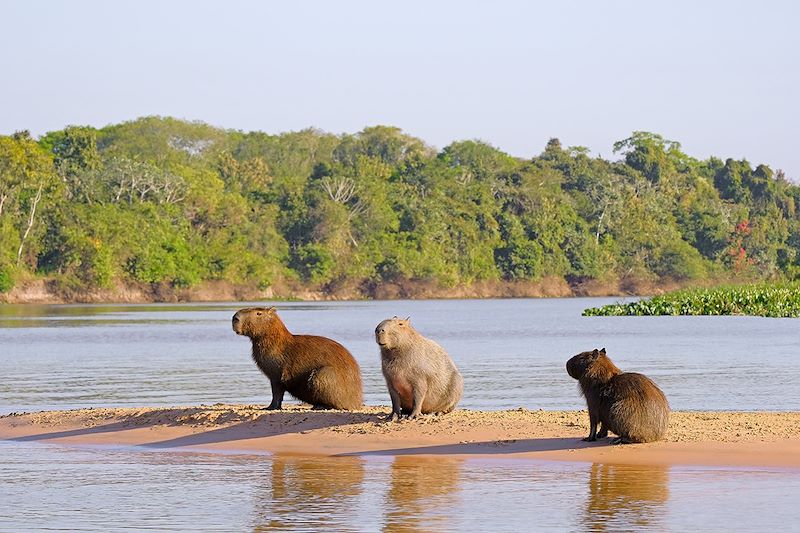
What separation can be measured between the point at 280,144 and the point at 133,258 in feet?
99.4

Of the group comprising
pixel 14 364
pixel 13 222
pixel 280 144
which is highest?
pixel 280 144

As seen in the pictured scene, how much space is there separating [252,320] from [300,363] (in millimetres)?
643

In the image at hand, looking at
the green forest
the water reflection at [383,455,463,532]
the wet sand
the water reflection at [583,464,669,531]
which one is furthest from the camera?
the green forest

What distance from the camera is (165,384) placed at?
22.7 m

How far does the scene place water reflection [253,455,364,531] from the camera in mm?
9438

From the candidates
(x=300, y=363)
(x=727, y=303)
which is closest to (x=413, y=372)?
(x=300, y=363)

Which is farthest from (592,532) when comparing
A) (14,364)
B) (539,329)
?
(539,329)

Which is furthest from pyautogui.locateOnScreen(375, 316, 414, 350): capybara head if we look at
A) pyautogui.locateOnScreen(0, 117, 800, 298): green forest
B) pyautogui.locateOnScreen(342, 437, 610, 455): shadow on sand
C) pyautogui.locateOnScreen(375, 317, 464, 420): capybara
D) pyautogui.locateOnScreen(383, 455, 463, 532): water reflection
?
pyautogui.locateOnScreen(0, 117, 800, 298): green forest

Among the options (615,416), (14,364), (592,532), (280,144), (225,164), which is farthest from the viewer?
(280,144)

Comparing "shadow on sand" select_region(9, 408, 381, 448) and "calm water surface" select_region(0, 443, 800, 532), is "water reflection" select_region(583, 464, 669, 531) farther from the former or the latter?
"shadow on sand" select_region(9, 408, 381, 448)

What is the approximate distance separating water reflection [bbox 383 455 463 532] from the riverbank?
218 ft

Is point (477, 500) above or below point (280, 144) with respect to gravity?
below

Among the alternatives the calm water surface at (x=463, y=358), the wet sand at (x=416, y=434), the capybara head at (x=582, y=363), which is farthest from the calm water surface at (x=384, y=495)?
the calm water surface at (x=463, y=358)

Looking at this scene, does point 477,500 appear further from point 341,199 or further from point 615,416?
point 341,199
